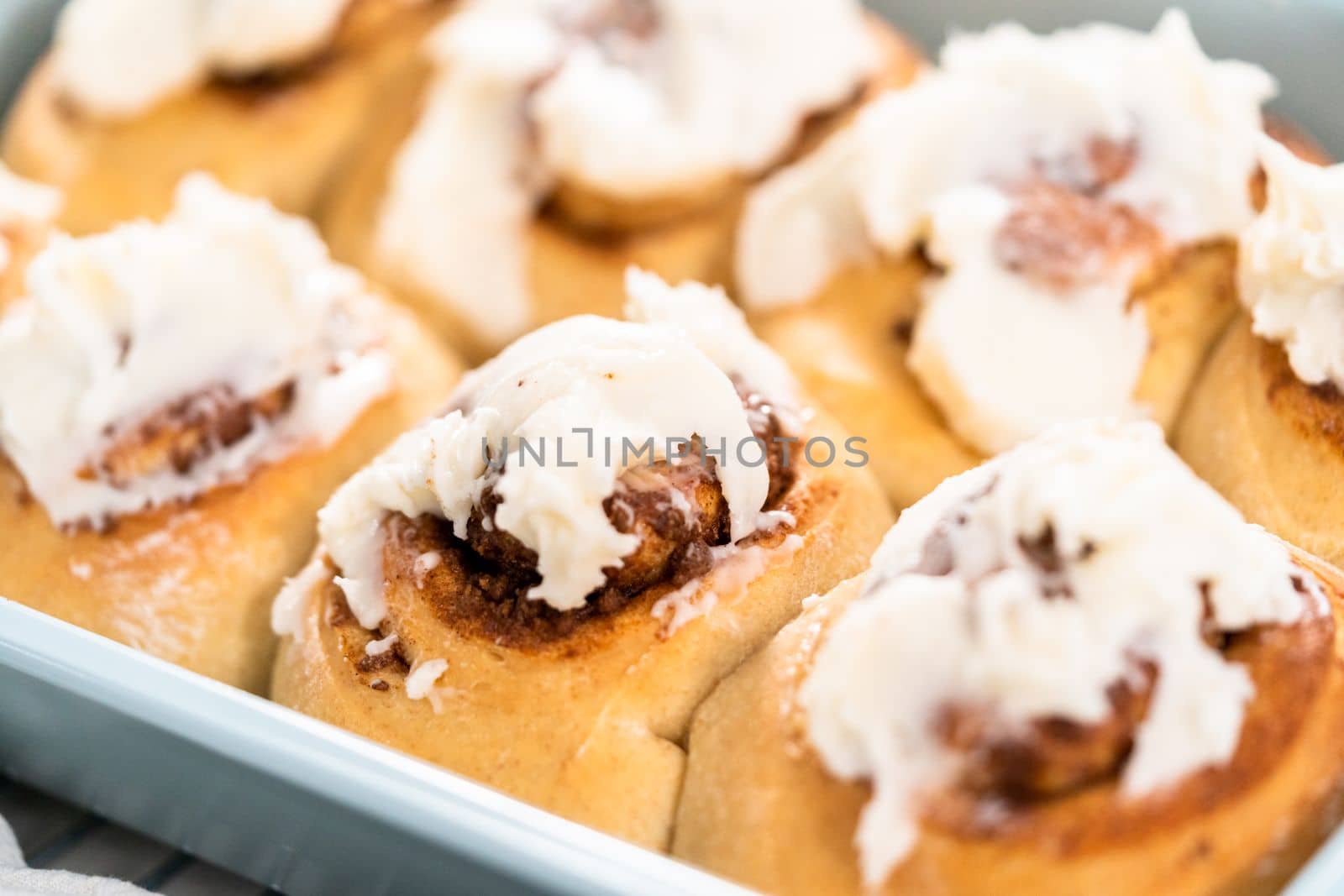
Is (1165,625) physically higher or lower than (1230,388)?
higher

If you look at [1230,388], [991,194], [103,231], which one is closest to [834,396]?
[991,194]

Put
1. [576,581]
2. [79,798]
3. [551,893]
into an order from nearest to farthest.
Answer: [551,893]
[576,581]
[79,798]

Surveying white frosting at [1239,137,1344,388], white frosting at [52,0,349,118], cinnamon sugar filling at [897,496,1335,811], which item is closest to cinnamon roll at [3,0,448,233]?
white frosting at [52,0,349,118]

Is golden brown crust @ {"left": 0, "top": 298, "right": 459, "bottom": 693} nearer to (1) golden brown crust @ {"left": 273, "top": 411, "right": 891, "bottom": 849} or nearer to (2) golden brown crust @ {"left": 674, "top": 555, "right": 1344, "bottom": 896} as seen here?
(1) golden brown crust @ {"left": 273, "top": 411, "right": 891, "bottom": 849}

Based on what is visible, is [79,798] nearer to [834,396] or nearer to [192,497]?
[192,497]

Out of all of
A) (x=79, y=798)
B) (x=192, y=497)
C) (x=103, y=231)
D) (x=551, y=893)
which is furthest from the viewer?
(x=103, y=231)

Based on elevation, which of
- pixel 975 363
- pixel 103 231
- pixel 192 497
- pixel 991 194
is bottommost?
pixel 103 231

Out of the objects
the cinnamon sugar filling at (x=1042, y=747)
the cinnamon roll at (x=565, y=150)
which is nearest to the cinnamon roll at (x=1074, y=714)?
the cinnamon sugar filling at (x=1042, y=747)
